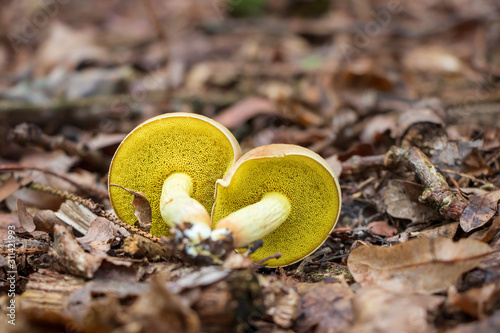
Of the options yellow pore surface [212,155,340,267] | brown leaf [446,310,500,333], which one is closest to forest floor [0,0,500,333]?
brown leaf [446,310,500,333]

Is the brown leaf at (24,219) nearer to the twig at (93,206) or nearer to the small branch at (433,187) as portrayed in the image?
the twig at (93,206)

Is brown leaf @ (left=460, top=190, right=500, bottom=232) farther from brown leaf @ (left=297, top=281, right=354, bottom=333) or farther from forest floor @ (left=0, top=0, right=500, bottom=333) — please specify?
brown leaf @ (left=297, top=281, right=354, bottom=333)

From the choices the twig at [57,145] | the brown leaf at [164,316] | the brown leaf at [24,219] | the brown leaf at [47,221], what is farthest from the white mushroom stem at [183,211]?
the twig at [57,145]

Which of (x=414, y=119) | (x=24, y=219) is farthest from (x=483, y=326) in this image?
(x=24, y=219)

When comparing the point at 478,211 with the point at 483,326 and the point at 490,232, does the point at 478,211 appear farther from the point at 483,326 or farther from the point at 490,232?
the point at 483,326

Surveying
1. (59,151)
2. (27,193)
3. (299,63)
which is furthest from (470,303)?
(299,63)

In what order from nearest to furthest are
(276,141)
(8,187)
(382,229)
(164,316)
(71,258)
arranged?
1. (164,316)
2. (71,258)
3. (382,229)
4. (8,187)
5. (276,141)
